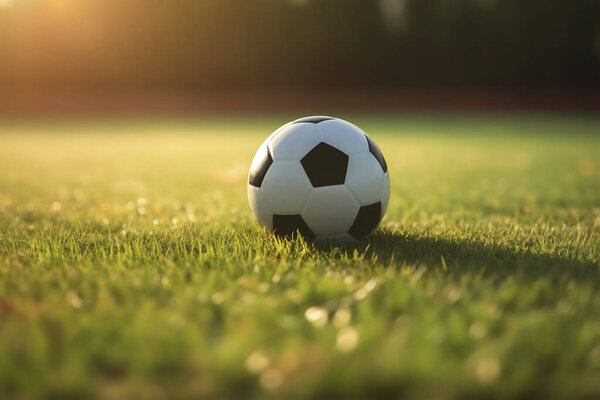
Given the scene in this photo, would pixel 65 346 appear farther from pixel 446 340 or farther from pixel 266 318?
pixel 446 340

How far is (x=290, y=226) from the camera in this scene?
9.89 feet

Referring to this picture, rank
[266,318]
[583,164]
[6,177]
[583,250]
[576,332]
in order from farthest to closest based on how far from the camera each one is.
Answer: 1. [583,164]
2. [6,177]
3. [583,250]
4. [266,318]
5. [576,332]

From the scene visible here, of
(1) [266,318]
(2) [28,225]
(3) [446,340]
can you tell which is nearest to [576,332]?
(3) [446,340]

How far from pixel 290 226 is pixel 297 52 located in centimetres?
3375

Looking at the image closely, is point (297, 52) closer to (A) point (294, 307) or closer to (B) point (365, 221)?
(B) point (365, 221)

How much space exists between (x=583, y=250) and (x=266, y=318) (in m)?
2.15

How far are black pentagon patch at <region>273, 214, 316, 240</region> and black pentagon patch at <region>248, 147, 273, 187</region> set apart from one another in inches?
11.2

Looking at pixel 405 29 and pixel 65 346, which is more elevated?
pixel 405 29

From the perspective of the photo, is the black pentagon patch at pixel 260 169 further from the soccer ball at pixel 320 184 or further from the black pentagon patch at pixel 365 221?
the black pentagon patch at pixel 365 221

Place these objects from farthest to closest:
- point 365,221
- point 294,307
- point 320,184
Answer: point 365,221 → point 320,184 → point 294,307

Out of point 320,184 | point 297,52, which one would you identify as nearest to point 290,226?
point 320,184

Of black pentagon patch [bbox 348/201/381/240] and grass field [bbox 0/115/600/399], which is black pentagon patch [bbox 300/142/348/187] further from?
grass field [bbox 0/115/600/399]

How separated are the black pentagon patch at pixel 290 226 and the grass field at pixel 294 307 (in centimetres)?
10

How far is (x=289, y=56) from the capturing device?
1373 inches
